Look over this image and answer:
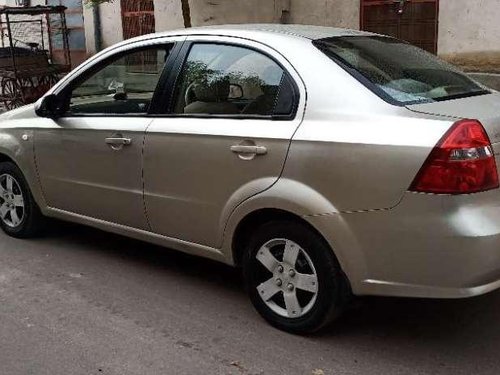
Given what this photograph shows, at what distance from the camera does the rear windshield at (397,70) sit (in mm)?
3385

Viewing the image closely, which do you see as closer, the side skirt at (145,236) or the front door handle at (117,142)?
the side skirt at (145,236)

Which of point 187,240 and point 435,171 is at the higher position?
point 435,171

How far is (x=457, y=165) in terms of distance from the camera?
294cm

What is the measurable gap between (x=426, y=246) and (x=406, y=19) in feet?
24.9

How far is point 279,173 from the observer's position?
3393 mm

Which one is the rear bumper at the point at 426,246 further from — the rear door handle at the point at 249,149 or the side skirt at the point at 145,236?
the side skirt at the point at 145,236

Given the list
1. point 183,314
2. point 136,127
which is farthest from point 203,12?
point 183,314

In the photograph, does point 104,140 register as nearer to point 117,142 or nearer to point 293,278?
point 117,142

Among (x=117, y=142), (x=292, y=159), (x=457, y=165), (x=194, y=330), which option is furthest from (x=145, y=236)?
(x=457, y=165)

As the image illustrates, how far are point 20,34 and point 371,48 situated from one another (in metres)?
15.0

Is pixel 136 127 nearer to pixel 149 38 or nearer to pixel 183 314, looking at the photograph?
pixel 149 38

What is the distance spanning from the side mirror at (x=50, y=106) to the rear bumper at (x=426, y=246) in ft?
7.99

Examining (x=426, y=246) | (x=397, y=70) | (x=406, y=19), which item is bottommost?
(x=426, y=246)

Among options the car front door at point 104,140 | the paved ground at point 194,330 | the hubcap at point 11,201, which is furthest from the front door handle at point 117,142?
the hubcap at point 11,201
